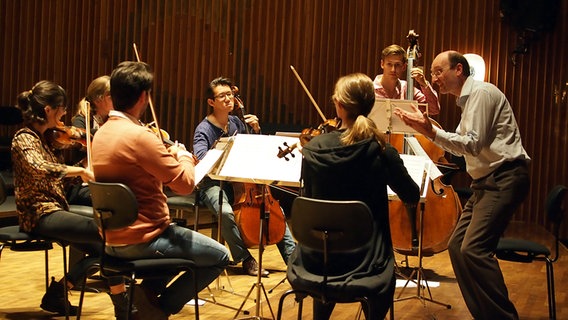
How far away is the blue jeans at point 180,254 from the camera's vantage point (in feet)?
10.5

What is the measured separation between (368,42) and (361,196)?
5674mm

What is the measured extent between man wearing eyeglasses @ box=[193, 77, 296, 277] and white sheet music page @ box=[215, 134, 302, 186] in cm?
124

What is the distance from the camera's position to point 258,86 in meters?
8.68

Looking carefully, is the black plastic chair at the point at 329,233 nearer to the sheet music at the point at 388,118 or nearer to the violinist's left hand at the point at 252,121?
the sheet music at the point at 388,118

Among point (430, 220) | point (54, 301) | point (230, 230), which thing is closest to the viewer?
point (54, 301)

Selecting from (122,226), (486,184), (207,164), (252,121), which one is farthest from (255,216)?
(122,226)

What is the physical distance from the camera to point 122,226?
3.03m

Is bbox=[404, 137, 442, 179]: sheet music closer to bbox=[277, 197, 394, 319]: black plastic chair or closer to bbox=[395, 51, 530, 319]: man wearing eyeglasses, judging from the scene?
bbox=[395, 51, 530, 319]: man wearing eyeglasses

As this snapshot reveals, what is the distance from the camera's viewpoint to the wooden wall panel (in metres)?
7.98

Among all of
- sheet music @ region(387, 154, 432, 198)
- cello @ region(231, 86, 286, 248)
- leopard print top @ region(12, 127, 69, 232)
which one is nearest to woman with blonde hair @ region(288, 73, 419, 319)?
sheet music @ region(387, 154, 432, 198)

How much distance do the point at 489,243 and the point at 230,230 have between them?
6.75 feet

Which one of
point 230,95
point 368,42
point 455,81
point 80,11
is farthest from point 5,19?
point 455,81

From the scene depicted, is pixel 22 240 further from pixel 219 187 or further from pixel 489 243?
pixel 489 243

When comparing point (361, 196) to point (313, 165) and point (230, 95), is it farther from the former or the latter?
point (230, 95)
